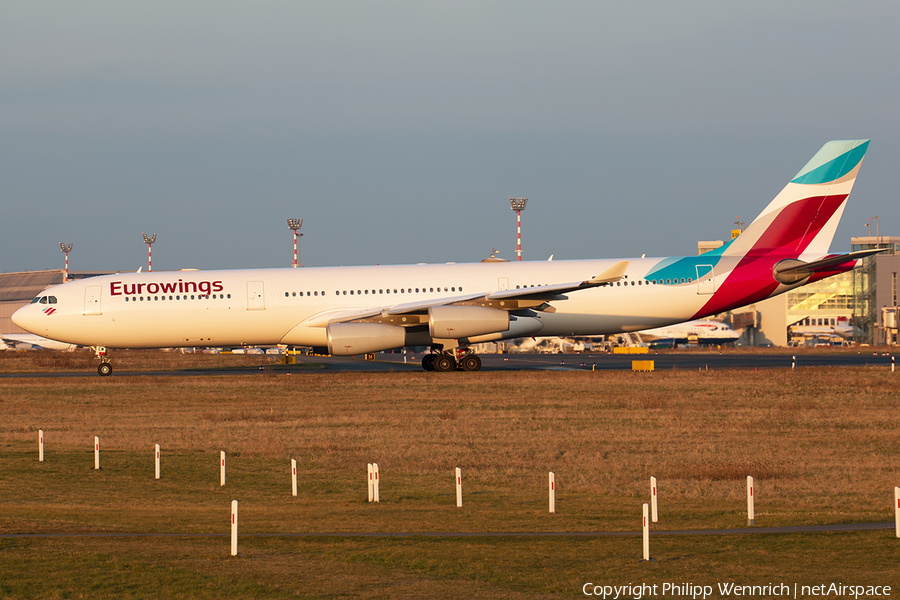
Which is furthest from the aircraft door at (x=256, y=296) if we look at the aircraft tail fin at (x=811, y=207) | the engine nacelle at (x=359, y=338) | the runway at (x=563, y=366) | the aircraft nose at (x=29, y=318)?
the aircraft tail fin at (x=811, y=207)

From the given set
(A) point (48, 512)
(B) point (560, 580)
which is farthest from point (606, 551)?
(A) point (48, 512)

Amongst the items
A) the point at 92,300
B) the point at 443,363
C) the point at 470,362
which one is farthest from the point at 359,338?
the point at 92,300

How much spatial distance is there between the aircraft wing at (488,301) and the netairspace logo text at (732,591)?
2508cm

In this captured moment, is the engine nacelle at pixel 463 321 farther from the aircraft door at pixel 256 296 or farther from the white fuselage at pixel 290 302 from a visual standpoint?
the aircraft door at pixel 256 296

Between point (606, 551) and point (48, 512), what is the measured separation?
8.71 metres

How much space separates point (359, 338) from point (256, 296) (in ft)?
18.1

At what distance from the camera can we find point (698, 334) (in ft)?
342

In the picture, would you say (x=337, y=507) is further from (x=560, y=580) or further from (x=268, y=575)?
(x=560, y=580)

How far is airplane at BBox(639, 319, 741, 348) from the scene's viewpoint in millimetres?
103750

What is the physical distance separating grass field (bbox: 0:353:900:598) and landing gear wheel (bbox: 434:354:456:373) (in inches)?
136

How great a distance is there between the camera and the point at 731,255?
126 feet

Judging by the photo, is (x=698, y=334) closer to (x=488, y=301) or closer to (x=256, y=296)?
(x=488, y=301)

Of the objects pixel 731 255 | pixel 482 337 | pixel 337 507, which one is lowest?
pixel 337 507

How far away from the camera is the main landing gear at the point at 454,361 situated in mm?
38469
